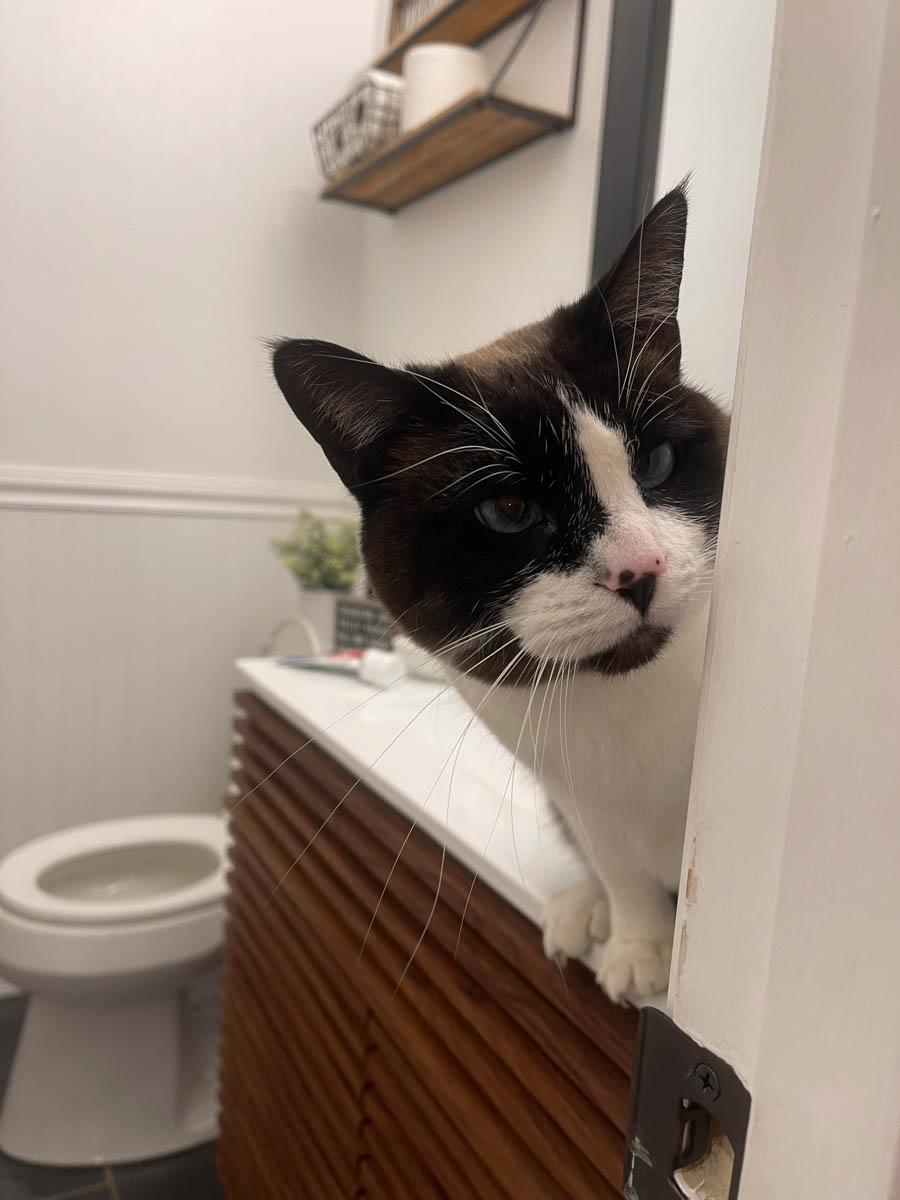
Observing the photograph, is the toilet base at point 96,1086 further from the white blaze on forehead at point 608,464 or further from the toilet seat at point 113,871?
the white blaze on forehead at point 608,464

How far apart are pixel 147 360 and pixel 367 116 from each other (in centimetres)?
67

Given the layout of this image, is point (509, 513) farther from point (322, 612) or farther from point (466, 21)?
point (466, 21)

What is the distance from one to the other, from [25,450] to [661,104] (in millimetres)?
1353

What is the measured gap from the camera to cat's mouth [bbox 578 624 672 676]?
41cm

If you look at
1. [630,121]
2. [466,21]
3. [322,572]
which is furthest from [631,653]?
[466,21]

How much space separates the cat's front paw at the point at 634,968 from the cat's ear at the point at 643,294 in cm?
36

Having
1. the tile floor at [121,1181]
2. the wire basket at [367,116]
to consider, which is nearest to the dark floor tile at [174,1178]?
the tile floor at [121,1181]

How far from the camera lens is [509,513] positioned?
0.45m

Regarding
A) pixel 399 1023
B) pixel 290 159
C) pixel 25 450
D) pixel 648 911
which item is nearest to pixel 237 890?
pixel 399 1023

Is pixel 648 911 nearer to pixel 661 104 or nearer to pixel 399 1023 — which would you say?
pixel 399 1023

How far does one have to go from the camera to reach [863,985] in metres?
0.22

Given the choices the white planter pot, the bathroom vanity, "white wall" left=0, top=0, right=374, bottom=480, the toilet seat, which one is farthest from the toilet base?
"white wall" left=0, top=0, right=374, bottom=480

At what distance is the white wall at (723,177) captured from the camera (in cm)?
61

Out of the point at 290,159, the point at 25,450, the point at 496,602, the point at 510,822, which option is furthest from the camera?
the point at 290,159
